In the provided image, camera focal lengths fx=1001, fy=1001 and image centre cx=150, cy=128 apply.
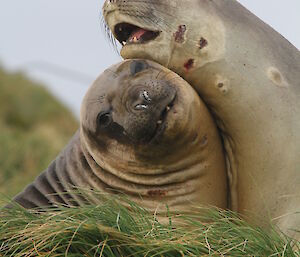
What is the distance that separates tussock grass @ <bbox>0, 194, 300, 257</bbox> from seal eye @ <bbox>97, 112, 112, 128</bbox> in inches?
28.7

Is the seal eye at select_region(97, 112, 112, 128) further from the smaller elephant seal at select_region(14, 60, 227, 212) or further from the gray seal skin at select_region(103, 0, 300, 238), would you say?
the gray seal skin at select_region(103, 0, 300, 238)

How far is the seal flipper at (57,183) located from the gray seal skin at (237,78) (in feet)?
2.48

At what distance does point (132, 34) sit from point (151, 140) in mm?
707

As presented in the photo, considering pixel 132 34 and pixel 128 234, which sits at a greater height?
pixel 132 34

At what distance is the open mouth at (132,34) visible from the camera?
18.8ft

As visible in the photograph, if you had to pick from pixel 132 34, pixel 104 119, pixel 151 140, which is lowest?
pixel 104 119

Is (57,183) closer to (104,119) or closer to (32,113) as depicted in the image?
(104,119)

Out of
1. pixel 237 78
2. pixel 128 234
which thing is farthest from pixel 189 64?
pixel 128 234

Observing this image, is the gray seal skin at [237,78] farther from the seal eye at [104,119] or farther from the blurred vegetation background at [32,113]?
the blurred vegetation background at [32,113]

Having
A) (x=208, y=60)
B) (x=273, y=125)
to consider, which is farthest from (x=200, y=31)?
(x=273, y=125)

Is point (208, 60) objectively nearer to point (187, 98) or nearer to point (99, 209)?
point (187, 98)

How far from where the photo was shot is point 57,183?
618 cm

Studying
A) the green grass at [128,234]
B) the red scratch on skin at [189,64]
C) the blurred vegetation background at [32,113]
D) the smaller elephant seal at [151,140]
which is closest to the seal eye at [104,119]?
the smaller elephant seal at [151,140]

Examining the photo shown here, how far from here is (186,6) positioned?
5777 mm
